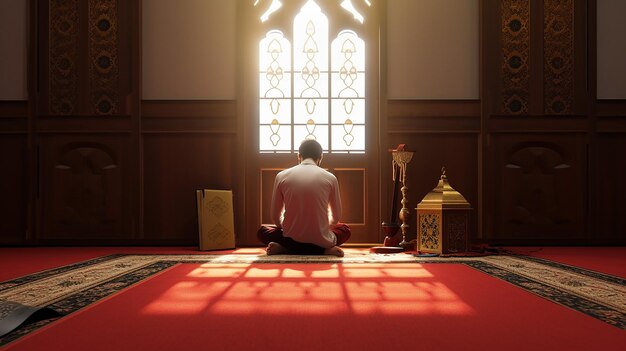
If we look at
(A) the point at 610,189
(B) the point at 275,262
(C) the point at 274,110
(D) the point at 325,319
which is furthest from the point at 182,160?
(A) the point at 610,189

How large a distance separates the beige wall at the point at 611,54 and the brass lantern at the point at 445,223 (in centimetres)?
195

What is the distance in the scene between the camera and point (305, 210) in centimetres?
390

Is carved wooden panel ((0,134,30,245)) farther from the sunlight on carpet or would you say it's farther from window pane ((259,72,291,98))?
the sunlight on carpet

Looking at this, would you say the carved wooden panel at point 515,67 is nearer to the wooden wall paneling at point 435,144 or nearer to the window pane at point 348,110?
the wooden wall paneling at point 435,144

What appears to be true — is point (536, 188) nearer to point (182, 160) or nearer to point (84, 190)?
point (182, 160)

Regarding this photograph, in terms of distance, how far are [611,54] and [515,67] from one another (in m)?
0.86

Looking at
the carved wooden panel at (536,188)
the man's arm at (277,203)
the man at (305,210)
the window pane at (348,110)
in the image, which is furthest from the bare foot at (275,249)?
the carved wooden panel at (536,188)

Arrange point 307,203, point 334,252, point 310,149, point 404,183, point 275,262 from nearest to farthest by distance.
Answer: point 275,262, point 307,203, point 334,252, point 310,149, point 404,183

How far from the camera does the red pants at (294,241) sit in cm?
400

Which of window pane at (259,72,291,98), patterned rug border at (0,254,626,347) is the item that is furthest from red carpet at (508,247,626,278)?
Result: window pane at (259,72,291,98)

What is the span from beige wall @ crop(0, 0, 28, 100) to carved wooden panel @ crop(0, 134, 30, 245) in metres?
0.40

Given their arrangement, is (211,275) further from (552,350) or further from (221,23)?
(221,23)

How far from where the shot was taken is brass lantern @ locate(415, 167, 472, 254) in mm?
4141

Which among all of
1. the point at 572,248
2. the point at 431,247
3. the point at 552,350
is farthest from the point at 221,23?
the point at 552,350
